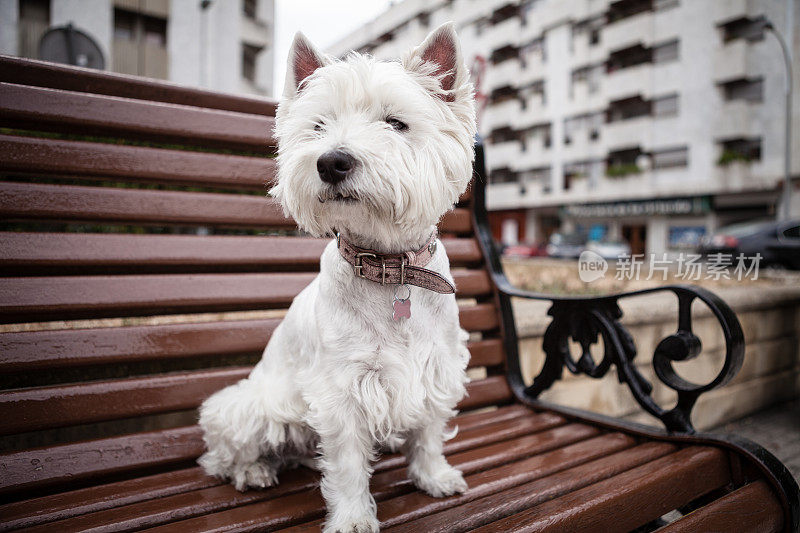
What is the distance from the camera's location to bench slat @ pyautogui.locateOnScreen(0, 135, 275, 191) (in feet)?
5.03

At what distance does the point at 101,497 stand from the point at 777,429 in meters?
4.24

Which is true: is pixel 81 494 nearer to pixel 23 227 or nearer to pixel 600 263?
pixel 23 227

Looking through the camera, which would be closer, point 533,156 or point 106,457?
point 106,457

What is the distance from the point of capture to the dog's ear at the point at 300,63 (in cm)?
142

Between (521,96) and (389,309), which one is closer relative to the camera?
(389,309)

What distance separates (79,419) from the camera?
1473 millimetres

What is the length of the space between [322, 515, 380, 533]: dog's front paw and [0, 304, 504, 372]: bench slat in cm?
75

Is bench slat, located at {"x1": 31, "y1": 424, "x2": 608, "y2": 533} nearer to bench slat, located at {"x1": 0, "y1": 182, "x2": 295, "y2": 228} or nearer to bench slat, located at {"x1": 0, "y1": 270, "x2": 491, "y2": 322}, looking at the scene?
bench slat, located at {"x1": 0, "y1": 270, "x2": 491, "y2": 322}

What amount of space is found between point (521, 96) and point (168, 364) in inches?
1301

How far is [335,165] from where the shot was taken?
1.18m

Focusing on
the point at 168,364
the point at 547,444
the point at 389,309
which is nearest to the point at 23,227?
the point at 168,364

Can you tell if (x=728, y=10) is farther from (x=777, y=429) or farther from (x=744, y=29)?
(x=777, y=429)
